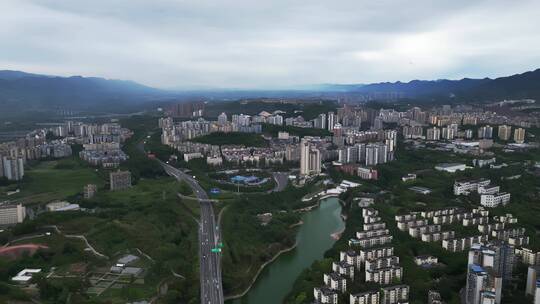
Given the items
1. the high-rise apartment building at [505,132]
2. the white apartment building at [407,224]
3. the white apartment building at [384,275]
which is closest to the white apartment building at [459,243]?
the white apartment building at [407,224]

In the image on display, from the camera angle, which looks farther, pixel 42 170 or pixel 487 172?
pixel 42 170

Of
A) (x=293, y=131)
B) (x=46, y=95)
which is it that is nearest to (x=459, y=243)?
(x=293, y=131)

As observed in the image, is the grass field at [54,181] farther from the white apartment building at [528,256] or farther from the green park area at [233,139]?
the white apartment building at [528,256]

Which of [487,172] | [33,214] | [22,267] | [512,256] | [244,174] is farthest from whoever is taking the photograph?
[244,174]

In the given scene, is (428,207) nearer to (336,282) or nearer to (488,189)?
(488,189)

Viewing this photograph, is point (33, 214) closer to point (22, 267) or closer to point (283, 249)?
point (22, 267)

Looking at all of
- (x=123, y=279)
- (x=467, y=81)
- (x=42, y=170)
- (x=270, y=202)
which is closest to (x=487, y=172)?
(x=270, y=202)

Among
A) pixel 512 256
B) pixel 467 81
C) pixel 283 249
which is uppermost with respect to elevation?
pixel 467 81
